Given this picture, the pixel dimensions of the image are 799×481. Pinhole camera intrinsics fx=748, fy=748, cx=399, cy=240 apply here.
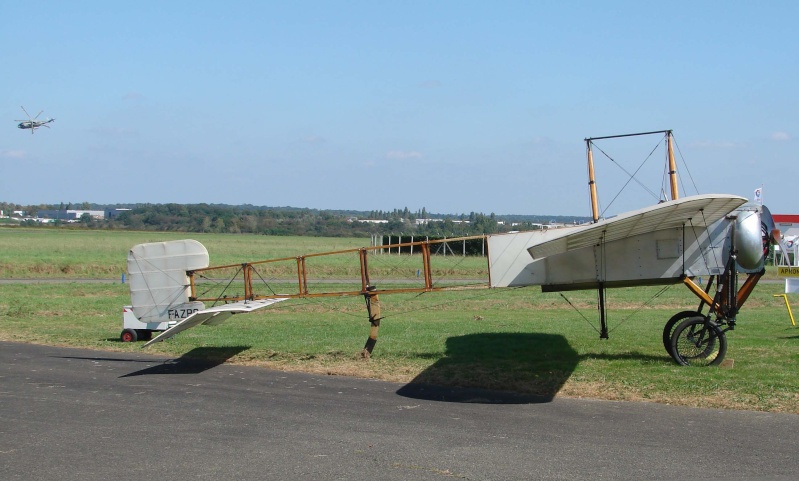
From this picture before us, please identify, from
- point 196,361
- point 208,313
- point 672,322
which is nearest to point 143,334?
point 196,361

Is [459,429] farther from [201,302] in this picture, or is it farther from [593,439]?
[201,302]

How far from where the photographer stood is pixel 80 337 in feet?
58.6

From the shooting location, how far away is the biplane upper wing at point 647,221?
31.1ft

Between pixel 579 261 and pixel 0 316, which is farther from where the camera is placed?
pixel 0 316

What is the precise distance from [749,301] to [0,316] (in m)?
26.7

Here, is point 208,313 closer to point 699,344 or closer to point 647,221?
point 647,221

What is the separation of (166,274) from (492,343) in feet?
22.3

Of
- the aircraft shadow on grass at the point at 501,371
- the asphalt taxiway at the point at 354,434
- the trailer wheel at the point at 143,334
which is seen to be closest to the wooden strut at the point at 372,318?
the aircraft shadow on grass at the point at 501,371

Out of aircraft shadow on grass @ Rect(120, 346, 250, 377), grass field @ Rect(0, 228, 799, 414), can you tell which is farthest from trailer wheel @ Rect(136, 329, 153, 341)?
aircraft shadow on grass @ Rect(120, 346, 250, 377)

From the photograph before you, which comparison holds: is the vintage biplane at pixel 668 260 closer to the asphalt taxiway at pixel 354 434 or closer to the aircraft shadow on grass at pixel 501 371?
the aircraft shadow on grass at pixel 501 371

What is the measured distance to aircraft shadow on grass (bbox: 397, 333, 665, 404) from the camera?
11219 mm

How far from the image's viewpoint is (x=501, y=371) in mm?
12680

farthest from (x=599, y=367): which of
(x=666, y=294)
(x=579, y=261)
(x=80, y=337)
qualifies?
(x=666, y=294)

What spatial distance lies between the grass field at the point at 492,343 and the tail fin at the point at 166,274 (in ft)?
3.78
